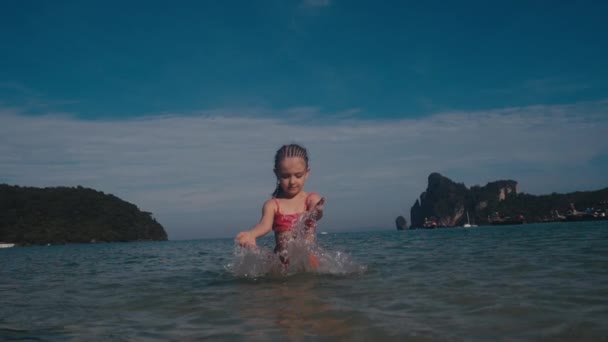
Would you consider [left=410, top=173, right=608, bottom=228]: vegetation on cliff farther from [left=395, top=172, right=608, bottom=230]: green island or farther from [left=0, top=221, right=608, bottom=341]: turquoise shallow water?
[left=0, top=221, right=608, bottom=341]: turquoise shallow water

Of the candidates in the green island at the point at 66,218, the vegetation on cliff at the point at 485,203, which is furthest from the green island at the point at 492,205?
the green island at the point at 66,218

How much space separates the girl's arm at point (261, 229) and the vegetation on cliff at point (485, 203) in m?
89.5

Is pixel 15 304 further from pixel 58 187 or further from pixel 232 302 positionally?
pixel 58 187

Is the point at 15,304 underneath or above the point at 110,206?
underneath

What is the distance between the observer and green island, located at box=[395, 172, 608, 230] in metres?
83.4

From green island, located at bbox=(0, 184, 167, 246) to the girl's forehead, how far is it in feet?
259

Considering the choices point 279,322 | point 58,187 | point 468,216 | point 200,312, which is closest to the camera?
point 279,322

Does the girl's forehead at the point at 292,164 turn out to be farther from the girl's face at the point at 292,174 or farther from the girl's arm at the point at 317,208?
the girl's arm at the point at 317,208

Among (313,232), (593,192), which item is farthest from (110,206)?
(313,232)

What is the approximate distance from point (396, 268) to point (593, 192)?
94505mm

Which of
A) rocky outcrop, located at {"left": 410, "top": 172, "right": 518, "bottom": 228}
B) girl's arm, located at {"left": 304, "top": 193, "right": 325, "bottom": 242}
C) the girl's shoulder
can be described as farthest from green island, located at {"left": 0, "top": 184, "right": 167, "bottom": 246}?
rocky outcrop, located at {"left": 410, "top": 172, "right": 518, "bottom": 228}

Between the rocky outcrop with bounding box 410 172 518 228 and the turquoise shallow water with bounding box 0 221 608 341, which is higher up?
the rocky outcrop with bounding box 410 172 518 228

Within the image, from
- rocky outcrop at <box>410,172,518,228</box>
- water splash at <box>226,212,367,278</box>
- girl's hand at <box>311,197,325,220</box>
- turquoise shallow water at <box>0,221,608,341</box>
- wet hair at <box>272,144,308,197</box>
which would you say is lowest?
turquoise shallow water at <box>0,221,608,341</box>

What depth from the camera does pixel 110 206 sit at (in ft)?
331
